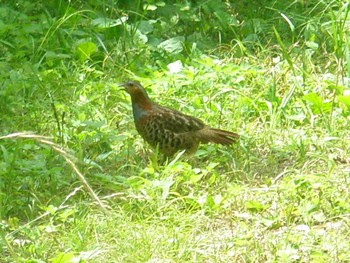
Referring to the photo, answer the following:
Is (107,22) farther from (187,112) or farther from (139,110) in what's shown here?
(139,110)

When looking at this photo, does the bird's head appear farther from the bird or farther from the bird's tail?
the bird's tail

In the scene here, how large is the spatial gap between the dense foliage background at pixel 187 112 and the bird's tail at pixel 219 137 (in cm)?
10

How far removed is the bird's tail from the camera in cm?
650

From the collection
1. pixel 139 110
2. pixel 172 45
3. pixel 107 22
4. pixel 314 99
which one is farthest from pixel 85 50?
pixel 314 99

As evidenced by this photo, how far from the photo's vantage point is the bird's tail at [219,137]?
6496 millimetres

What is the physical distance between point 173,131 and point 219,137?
1.04ft

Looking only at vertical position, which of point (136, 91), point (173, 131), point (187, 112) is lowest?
point (187, 112)

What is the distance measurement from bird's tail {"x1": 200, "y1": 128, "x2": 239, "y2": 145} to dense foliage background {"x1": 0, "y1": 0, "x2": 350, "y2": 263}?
0.33ft

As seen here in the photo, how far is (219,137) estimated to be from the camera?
6.50 m

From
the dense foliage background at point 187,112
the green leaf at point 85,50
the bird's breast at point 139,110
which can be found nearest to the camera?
the dense foliage background at point 187,112

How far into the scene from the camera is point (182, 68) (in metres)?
7.70

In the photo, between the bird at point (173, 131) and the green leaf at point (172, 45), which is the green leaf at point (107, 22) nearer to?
the green leaf at point (172, 45)

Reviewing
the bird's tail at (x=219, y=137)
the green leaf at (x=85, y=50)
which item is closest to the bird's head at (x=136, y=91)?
the bird's tail at (x=219, y=137)

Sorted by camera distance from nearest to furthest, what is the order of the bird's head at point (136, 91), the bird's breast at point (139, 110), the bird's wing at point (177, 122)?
the bird's wing at point (177, 122), the bird's breast at point (139, 110), the bird's head at point (136, 91)
